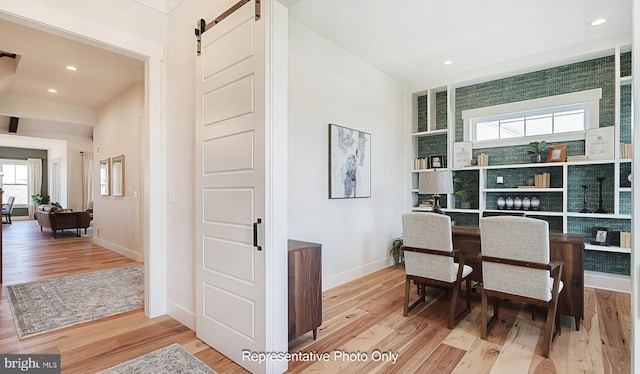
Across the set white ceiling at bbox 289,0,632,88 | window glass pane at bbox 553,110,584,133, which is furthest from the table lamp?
window glass pane at bbox 553,110,584,133

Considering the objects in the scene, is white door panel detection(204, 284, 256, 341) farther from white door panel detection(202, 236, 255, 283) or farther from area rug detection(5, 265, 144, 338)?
area rug detection(5, 265, 144, 338)

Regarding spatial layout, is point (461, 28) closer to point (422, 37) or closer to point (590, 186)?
point (422, 37)

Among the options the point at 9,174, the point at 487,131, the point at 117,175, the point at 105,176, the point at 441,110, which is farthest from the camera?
the point at 9,174

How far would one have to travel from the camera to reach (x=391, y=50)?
13.3 feet

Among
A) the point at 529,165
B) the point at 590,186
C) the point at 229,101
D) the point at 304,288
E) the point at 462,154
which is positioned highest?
the point at 229,101

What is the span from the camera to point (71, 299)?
325 centimetres

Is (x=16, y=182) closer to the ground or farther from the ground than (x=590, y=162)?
closer to the ground

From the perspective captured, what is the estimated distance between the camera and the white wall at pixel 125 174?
514 cm

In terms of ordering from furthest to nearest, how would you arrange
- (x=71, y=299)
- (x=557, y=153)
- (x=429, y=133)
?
1. (x=429, y=133)
2. (x=557, y=153)
3. (x=71, y=299)

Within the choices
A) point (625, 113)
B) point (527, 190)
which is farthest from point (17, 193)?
point (625, 113)

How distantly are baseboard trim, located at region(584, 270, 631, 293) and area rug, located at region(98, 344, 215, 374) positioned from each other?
14.5 feet

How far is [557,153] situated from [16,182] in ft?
55.7

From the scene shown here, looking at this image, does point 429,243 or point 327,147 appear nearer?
point 429,243

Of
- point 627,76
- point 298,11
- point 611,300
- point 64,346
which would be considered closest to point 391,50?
point 298,11
